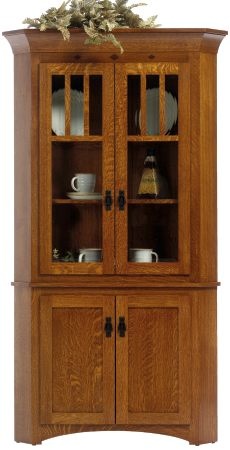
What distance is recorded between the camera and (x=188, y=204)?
20.5 ft

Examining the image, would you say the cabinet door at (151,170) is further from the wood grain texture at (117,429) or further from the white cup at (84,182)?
the wood grain texture at (117,429)

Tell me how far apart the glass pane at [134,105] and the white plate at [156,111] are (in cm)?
4

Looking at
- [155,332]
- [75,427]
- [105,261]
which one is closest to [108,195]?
[105,261]

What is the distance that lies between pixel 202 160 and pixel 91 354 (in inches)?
47.3

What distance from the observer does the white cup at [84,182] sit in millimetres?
6367

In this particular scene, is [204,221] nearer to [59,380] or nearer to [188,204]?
[188,204]

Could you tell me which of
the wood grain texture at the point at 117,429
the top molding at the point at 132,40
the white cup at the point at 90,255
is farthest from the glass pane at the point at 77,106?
the wood grain texture at the point at 117,429

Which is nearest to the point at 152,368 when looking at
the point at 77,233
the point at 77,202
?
the point at 77,233

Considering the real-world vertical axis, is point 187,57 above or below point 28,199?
above

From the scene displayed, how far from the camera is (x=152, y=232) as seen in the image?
6348mm

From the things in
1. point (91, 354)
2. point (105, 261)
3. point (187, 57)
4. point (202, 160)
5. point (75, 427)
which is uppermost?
point (187, 57)

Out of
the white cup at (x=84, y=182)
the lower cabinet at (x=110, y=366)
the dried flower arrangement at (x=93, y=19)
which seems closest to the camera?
the dried flower arrangement at (x=93, y=19)

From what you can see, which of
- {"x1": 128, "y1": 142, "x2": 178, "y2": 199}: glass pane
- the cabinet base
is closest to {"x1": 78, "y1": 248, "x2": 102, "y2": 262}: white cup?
{"x1": 128, "y1": 142, "x2": 178, "y2": 199}: glass pane

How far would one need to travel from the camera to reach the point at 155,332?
626cm
